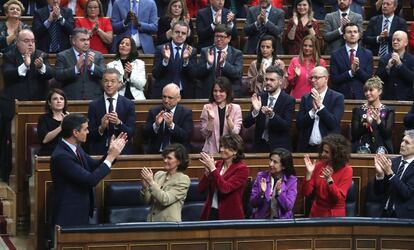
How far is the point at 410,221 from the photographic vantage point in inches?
320

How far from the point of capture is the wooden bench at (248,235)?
7746 millimetres

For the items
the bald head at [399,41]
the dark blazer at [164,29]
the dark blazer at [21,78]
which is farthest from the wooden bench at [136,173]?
the dark blazer at [164,29]

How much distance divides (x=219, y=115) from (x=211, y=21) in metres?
2.00

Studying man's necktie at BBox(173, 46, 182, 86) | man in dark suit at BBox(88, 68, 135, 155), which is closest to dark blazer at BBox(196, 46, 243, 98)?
man's necktie at BBox(173, 46, 182, 86)

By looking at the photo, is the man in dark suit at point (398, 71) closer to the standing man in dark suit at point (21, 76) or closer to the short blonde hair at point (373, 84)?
the short blonde hair at point (373, 84)

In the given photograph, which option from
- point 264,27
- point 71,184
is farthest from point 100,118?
point 264,27

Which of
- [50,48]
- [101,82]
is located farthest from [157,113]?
[50,48]

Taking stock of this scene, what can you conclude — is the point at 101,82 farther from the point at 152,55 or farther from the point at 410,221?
the point at 410,221

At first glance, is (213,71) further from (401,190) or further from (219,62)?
(401,190)

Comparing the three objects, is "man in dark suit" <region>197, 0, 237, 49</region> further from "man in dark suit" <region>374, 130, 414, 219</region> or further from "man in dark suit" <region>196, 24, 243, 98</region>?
"man in dark suit" <region>374, 130, 414, 219</region>

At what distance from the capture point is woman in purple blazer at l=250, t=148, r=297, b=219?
8.27m

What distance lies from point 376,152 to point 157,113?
1.69 m

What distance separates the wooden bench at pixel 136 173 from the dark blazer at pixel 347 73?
1.42 m

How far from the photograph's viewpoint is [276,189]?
8281 mm
